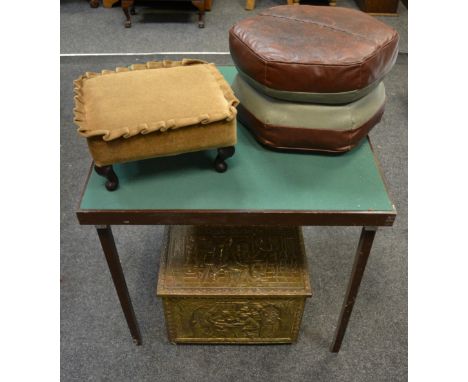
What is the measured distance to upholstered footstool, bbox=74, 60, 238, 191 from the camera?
886 millimetres

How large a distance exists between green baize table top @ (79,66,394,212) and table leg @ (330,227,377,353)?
3.8 inches

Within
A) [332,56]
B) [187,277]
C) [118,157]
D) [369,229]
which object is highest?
[332,56]

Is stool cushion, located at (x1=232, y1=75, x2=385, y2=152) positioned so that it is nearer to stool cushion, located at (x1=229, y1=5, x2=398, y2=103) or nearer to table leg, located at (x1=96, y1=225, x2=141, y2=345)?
stool cushion, located at (x1=229, y1=5, x2=398, y2=103)

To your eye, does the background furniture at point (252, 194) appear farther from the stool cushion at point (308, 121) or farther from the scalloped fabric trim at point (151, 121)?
the scalloped fabric trim at point (151, 121)

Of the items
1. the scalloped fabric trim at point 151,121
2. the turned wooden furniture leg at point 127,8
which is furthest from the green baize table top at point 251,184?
the turned wooden furniture leg at point 127,8

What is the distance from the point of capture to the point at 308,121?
0.99m

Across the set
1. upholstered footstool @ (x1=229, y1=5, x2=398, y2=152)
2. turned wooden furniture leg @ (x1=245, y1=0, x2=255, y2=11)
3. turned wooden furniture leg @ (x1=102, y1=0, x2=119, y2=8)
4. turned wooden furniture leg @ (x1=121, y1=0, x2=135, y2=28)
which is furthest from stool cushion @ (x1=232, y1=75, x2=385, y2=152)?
turned wooden furniture leg @ (x1=102, y1=0, x2=119, y2=8)

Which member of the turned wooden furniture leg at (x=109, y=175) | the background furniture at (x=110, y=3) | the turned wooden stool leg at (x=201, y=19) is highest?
the turned wooden furniture leg at (x=109, y=175)

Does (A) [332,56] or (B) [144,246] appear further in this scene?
(B) [144,246]

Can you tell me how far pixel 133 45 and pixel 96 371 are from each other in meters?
1.98

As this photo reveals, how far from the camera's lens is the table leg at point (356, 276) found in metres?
1.00

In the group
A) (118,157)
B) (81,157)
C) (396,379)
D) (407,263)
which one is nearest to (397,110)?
(407,263)

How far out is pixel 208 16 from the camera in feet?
9.77

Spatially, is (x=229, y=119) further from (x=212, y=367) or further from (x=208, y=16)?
(x=208, y=16)
